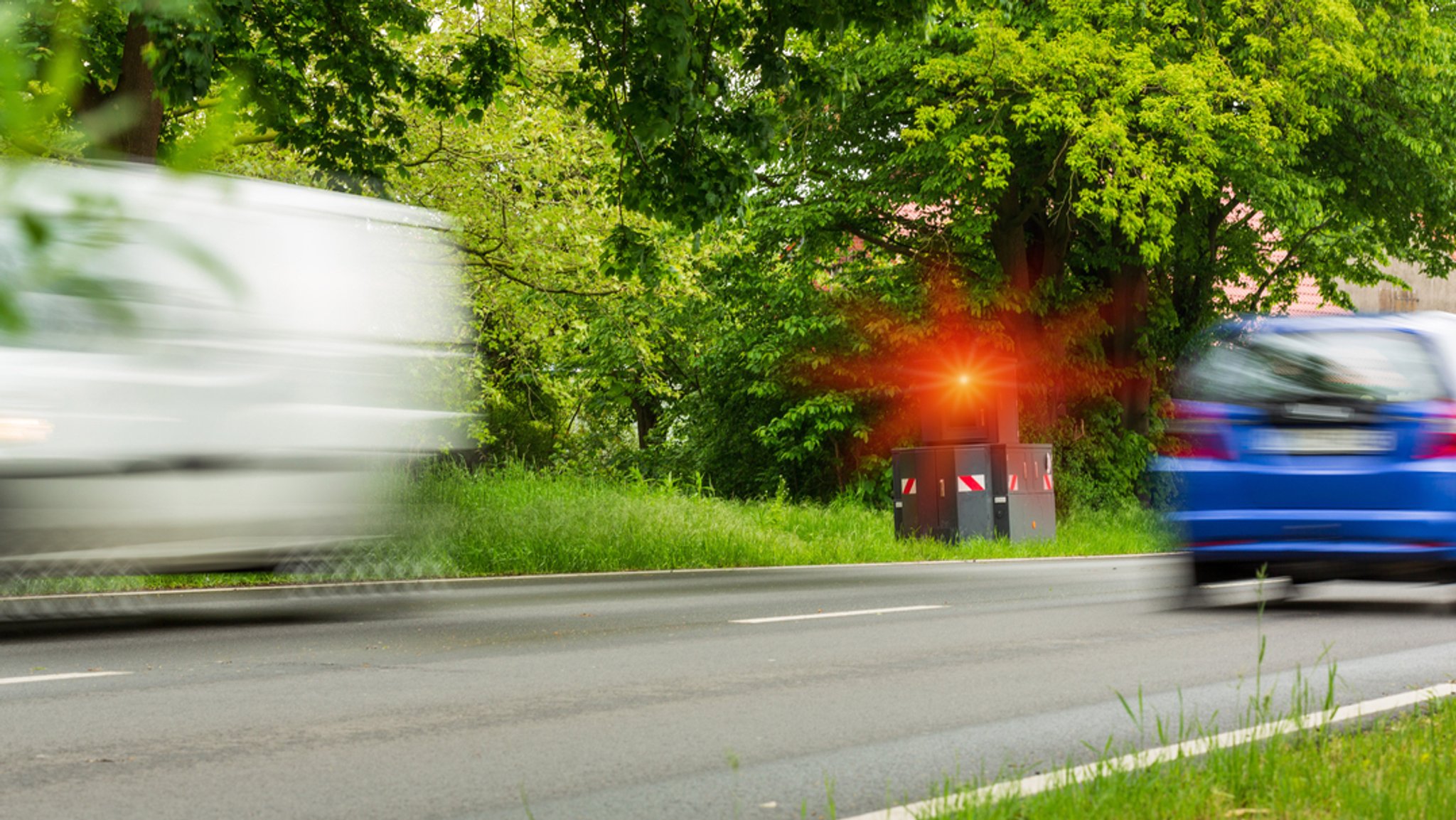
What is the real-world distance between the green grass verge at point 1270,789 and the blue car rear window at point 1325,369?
514 centimetres

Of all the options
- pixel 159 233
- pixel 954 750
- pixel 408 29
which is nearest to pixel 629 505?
pixel 408 29

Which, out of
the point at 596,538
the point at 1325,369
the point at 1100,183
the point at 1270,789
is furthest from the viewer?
the point at 1100,183

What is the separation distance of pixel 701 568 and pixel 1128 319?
49.1ft

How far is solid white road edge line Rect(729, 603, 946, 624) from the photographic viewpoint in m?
10.0

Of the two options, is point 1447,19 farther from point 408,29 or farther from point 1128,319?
point 408,29

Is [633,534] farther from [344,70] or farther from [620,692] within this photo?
[620,692]

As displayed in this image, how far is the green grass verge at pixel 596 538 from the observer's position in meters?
13.8

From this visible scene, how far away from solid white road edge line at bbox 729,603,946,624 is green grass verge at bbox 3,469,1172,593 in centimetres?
267

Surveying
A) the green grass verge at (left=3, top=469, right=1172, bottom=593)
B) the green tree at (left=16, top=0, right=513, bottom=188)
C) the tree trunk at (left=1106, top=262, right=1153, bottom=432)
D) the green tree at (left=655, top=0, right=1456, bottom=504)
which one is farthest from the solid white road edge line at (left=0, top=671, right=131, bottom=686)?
the tree trunk at (left=1106, top=262, right=1153, bottom=432)

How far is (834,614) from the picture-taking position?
10.5 m

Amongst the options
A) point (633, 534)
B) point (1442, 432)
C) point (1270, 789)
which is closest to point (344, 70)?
point (633, 534)

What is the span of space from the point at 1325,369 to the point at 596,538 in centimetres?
809

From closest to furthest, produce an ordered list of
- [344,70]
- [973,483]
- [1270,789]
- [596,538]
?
1. [1270,789]
2. [344,70]
3. [596,538]
4. [973,483]

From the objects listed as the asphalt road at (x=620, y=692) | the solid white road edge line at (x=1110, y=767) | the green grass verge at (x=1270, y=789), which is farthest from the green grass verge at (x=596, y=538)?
the green grass verge at (x=1270, y=789)
